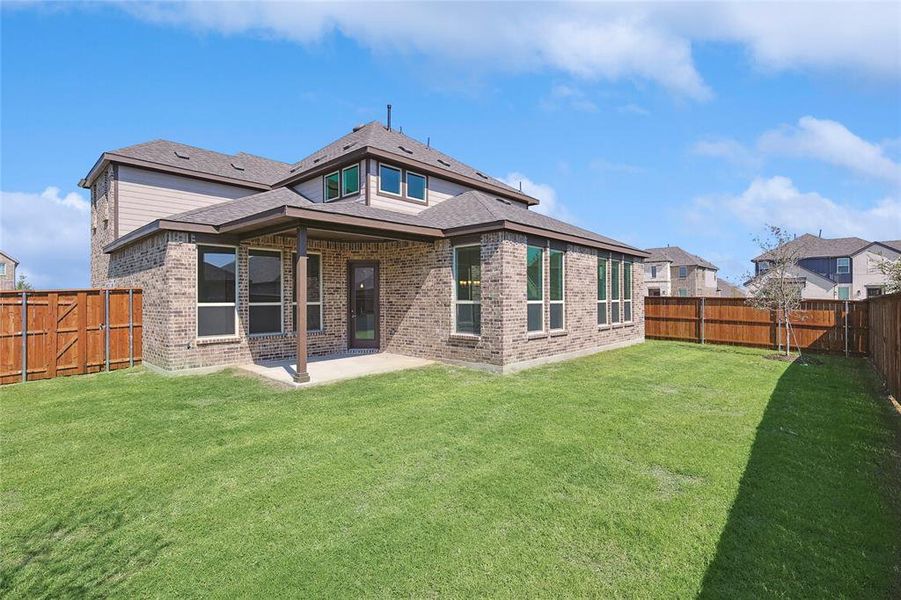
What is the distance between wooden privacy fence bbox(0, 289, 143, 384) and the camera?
8.56 metres

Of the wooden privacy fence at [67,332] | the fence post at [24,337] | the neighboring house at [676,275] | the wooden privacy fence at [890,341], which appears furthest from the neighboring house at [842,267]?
the fence post at [24,337]

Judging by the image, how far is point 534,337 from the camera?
988cm

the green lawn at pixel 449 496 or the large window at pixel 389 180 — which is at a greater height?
→ the large window at pixel 389 180

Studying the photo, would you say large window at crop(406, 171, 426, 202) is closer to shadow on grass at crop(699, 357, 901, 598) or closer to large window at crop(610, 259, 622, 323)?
large window at crop(610, 259, 622, 323)

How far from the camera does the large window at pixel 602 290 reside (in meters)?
12.8

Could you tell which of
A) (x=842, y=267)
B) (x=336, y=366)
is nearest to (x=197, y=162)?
(x=336, y=366)

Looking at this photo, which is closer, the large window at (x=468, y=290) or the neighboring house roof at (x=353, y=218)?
the neighboring house roof at (x=353, y=218)

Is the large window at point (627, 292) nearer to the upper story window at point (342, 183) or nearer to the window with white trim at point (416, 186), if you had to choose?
the window with white trim at point (416, 186)

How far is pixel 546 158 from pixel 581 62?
303 inches

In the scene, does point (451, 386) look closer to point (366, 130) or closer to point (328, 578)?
point (328, 578)

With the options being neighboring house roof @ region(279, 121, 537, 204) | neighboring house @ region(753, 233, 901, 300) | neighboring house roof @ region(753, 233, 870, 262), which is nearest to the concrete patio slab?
neighboring house roof @ region(279, 121, 537, 204)

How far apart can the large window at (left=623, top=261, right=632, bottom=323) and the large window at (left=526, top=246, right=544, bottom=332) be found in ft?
17.5

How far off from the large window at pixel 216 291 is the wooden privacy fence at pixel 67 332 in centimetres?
225

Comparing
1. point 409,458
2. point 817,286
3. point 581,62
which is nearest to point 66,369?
point 409,458
